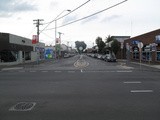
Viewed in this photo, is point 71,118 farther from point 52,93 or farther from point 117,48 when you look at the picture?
point 117,48

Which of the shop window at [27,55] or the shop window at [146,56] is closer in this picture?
the shop window at [146,56]

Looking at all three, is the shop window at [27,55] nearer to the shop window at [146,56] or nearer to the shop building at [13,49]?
the shop building at [13,49]

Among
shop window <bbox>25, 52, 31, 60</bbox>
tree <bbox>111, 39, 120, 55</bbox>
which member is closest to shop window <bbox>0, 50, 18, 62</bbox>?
shop window <bbox>25, 52, 31, 60</bbox>

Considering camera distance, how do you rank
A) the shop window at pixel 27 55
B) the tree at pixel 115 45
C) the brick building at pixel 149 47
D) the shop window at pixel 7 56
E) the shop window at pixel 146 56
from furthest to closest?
1. the tree at pixel 115 45
2. the shop window at pixel 27 55
3. the shop window at pixel 146 56
4. the shop window at pixel 7 56
5. the brick building at pixel 149 47

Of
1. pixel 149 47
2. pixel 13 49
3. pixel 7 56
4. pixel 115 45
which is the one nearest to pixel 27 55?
pixel 13 49

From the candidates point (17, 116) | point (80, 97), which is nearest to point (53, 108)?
point (17, 116)

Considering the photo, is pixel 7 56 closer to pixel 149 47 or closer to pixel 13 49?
pixel 13 49

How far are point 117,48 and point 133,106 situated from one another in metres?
62.8

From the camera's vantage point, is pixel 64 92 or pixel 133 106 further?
pixel 64 92

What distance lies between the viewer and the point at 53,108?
9.75m

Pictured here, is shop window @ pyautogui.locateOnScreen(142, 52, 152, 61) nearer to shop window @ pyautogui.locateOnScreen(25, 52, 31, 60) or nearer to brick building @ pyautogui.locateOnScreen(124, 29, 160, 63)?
brick building @ pyautogui.locateOnScreen(124, 29, 160, 63)

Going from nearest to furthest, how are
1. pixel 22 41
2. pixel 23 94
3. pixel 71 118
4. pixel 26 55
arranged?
1. pixel 71 118
2. pixel 23 94
3. pixel 22 41
4. pixel 26 55

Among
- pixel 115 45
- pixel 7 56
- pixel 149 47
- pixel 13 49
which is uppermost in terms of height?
pixel 115 45

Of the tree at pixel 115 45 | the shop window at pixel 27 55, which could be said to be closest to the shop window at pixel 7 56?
the shop window at pixel 27 55
